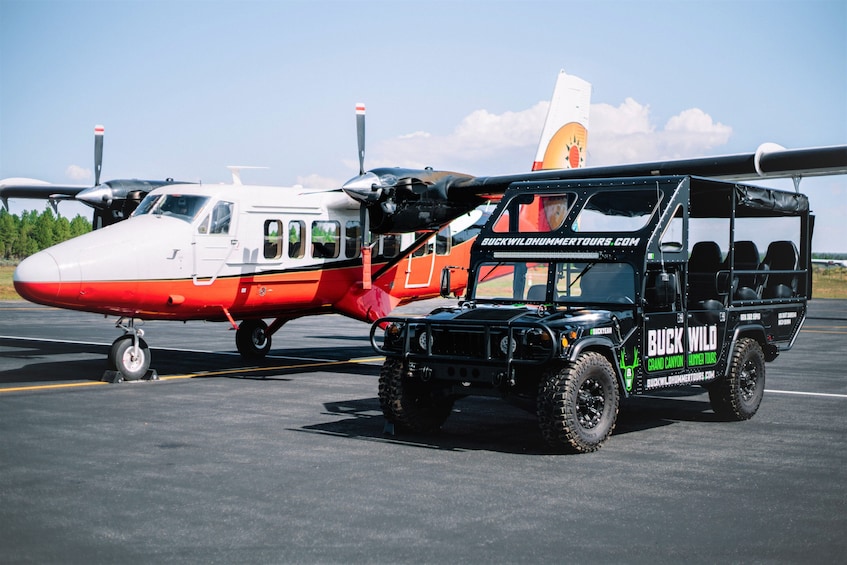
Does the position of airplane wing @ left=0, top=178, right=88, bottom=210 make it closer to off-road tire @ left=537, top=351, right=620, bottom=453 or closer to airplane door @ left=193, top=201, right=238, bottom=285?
airplane door @ left=193, top=201, right=238, bottom=285

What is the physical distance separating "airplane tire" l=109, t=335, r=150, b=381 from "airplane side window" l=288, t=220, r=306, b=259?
3221mm

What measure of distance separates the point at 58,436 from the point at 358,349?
11.8m

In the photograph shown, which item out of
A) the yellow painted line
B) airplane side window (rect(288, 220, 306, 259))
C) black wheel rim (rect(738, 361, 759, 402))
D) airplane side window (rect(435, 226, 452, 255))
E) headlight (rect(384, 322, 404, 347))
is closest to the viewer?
headlight (rect(384, 322, 404, 347))

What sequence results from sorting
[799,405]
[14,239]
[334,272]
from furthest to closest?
Result: [14,239], [334,272], [799,405]

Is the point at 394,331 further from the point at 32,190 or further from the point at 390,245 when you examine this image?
the point at 32,190

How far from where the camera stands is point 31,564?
219 inches

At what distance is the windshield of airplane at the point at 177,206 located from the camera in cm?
1553

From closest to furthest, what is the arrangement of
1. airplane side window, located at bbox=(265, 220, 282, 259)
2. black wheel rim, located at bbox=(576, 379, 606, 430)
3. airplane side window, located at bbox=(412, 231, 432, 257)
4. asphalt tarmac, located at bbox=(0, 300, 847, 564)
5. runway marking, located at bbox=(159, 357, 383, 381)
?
1. asphalt tarmac, located at bbox=(0, 300, 847, 564)
2. black wheel rim, located at bbox=(576, 379, 606, 430)
3. runway marking, located at bbox=(159, 357, 383, 381)
4. airplane side window, located at bbox=(265, 220, 282, 259)
5. airplane side window, located at bbox=(412, 231, 432, 257)

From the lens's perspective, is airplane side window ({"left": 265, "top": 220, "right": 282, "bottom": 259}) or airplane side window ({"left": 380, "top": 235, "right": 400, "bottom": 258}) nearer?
airplane side window ({"left": 265, "top": 220, "right": 282, "bottom": 259})

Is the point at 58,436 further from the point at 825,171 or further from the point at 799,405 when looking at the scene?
the point at 825,171

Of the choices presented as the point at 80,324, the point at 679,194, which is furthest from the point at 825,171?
the point at 80,324

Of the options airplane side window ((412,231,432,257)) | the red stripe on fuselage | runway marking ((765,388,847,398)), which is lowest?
runway marking ((765,388,847,398))

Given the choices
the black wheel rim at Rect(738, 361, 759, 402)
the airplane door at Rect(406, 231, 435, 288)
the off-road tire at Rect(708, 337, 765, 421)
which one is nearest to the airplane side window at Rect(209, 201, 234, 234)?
the airplane door at Rect(406, 231, 435, 288)

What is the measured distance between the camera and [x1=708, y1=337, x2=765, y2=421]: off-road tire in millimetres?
11117
